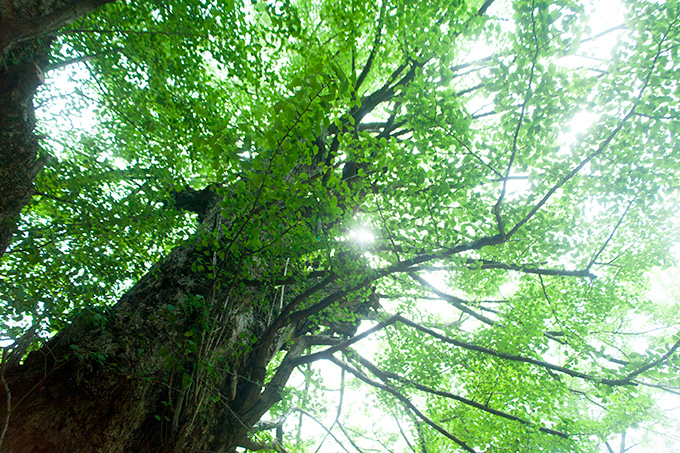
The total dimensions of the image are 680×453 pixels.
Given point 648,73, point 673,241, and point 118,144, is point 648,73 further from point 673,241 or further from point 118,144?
point 118,144

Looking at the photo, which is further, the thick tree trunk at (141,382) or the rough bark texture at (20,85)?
the rough bark texture at (20,85)

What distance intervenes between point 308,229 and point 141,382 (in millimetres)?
1624

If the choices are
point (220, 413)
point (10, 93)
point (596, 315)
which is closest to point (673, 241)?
point (596, 315)

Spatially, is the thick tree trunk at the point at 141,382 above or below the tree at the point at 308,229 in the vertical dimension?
below

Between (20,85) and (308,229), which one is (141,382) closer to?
(308,229)

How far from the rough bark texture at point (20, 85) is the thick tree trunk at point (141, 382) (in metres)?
0.85

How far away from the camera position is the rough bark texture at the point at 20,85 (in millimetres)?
1872

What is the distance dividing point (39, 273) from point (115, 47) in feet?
7.83

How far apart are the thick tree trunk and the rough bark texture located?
0.85 meters

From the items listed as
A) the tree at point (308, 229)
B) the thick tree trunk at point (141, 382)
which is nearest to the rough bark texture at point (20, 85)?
the tree at point (308, 229)

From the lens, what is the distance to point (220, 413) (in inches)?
98.3

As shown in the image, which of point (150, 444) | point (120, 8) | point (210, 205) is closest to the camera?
point (150, 444)

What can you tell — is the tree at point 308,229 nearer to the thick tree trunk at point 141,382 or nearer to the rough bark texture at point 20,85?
the thick tree trunk at point 141,382

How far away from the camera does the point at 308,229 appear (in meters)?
2.34
